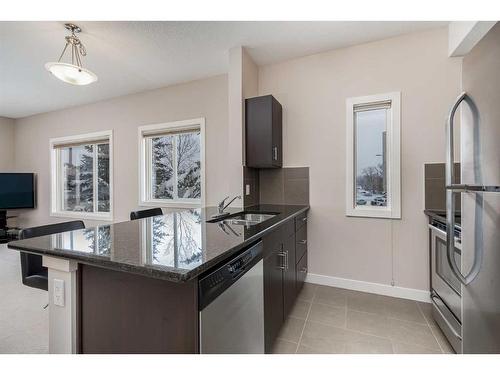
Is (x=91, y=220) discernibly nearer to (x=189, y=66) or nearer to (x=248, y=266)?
(x=189, y=66)

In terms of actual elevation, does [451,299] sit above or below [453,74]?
below

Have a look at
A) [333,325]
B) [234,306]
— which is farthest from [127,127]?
[333,325]

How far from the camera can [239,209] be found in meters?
2.56

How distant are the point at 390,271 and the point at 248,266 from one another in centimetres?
201

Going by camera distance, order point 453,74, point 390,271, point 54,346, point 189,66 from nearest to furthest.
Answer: point 54,346
point 453,74
point 390,271
point 189,66

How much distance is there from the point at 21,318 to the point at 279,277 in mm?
2334

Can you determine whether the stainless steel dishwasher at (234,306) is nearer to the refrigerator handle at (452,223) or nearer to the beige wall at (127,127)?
the refrigerator handle at (452,223)

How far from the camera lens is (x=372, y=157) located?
2.60m

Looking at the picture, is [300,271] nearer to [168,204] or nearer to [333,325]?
[333,325]

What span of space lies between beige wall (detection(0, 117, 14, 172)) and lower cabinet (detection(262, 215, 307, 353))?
6340 millimetres

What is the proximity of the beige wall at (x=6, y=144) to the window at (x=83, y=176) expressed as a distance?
50.7 inches

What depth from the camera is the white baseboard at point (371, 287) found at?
2350mm

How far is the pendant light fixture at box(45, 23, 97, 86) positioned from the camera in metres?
1.92
